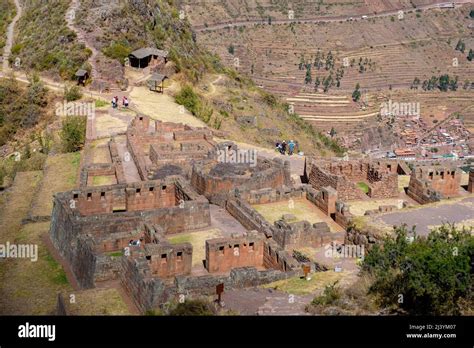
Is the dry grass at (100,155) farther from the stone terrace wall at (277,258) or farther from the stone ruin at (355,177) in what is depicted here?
the stone terrace wall at (277,258)

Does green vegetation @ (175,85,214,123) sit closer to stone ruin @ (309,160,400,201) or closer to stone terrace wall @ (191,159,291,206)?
stone ruin @ (309,160,400,201)

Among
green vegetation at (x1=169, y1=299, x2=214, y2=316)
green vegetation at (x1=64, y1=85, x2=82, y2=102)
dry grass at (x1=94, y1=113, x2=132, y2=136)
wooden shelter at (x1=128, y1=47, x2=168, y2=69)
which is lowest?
green vegetation at (x1=169, y1=299, x2=214, y2=316)

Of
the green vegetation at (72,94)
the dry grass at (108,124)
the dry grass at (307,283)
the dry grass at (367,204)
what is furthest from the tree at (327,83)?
the dry grass at (307,283)

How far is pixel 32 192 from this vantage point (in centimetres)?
4200

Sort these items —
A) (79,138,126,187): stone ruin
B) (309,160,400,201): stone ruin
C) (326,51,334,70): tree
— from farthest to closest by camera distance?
1. (326,51,334,70): tree
2. (79,138,126,187): stone ruin
3. (309,160,400,201): stone ruin

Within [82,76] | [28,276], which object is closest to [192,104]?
[82,76]

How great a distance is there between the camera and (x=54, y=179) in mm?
41938

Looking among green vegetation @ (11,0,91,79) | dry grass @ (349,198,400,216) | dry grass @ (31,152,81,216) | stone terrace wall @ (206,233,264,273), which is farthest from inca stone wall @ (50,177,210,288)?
green vegetation @ (11,0,91,79)

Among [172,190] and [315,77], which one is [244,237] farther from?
[315,77]

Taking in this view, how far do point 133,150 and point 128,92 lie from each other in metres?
22.6

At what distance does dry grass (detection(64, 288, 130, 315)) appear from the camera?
2320 cm

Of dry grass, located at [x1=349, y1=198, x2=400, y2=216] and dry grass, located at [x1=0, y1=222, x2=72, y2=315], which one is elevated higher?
dry grass, located at [x1=349, y1=198, x2=400, y2=216]

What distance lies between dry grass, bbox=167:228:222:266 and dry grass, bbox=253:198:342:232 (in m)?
2.70
